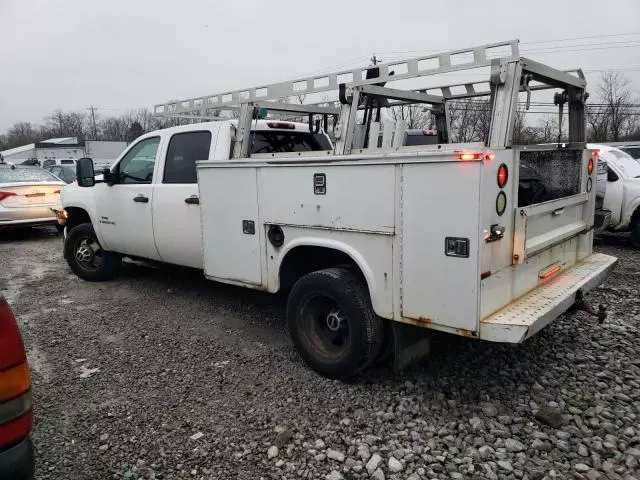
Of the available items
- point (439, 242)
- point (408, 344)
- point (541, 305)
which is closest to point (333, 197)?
point (439, 242)

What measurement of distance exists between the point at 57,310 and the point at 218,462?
Result: 3.71 meters

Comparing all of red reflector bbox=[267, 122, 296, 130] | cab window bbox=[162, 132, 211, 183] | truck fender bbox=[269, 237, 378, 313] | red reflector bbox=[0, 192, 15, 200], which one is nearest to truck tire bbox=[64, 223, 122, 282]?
cab window bbox=[162, 132, 211, 183]

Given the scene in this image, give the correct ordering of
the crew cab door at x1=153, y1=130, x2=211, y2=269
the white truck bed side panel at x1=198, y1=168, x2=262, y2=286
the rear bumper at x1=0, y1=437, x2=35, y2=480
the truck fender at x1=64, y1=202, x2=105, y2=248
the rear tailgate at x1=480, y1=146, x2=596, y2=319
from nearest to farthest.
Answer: the rear bumper at x1=0, y1=437, x2=35, y2=480 < the rear tailgate at x1=480, y1=146, x2=596, y2=319 < the white truck bed side panel at x1=198, y1=168, x2=262, y2=286 < the crew cab door at x1=153, y1=130, x2=211, y2=269 < the truck fender at x1=64, y1=202, x2=105, y2=248

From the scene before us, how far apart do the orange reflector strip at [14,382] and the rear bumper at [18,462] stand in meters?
0.19

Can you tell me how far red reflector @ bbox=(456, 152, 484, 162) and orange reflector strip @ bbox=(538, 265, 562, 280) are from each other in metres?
1.27

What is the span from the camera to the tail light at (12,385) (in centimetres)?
193

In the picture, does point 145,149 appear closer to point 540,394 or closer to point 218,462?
point 218,462

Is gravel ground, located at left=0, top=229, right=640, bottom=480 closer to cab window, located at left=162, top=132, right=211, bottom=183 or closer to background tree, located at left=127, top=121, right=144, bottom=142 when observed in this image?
cab window, located at left=162, top=132, right=211, bottom=183

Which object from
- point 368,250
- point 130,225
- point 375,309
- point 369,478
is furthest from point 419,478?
point 130,225

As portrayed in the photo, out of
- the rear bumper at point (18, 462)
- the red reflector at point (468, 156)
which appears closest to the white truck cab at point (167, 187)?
the red reflector at point (468, 156)

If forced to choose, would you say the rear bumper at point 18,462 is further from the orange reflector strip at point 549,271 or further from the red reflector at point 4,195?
the red reflector at point 4,195

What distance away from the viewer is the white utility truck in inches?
119

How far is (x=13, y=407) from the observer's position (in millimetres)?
1972

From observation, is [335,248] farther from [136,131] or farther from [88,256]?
[136,131]
